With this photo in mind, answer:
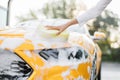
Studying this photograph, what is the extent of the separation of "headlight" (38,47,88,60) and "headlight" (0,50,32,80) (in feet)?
0.78

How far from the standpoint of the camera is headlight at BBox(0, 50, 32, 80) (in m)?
4.26

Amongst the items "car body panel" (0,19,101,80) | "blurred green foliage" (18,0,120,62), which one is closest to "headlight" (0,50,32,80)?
"car body panel" (0,19,101,80)

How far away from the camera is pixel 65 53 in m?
4.62

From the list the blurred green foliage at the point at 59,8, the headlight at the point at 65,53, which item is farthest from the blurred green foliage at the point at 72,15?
the headlight at the point at 65,53

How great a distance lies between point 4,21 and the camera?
9.93 metres

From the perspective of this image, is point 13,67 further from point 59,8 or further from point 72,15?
point 59,8

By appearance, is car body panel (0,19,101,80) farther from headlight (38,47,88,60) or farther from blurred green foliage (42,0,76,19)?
blurred green foliage (42,0,76,19)

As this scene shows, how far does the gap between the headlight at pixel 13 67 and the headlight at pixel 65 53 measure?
0.24 m

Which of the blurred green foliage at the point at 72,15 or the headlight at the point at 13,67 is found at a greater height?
the blurred green foliage at the point at 72,15

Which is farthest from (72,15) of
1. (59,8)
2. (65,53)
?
(65,53)

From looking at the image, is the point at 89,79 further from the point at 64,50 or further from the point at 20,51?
the point at 20,51

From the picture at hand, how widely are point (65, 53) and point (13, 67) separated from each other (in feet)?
2.07

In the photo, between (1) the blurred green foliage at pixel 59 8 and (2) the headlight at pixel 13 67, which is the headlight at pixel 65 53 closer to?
(2) the headlight at pixel 13 67

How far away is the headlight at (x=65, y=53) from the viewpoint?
4.46m
